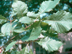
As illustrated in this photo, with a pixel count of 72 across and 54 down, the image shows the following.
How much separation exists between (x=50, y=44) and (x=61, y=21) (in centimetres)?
9

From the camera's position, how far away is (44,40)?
436 millimetres

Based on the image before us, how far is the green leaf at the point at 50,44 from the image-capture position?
1.30 ft

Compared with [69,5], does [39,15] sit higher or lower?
higher

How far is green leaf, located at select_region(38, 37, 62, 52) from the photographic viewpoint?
396mm

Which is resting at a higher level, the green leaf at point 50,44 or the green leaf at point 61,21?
the green leaf at point 61,21

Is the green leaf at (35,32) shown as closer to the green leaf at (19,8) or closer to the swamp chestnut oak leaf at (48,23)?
→ the swamp chestnut oak leaf at (48,23)

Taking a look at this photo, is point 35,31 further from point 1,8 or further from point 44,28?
point 1,8

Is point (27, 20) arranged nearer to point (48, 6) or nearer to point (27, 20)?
point (27, 20)

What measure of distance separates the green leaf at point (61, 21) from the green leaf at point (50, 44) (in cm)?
5

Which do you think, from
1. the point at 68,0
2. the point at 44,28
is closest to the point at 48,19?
the point at 44,28

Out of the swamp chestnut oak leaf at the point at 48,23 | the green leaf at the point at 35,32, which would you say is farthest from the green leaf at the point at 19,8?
the green leaf at the point at 35,32

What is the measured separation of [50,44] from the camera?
0.41 meters

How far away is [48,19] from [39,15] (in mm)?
51

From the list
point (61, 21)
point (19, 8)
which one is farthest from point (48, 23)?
point (19, 8)
